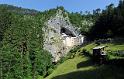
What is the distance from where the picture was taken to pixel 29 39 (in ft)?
363

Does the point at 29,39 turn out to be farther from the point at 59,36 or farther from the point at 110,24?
the point at 110,24

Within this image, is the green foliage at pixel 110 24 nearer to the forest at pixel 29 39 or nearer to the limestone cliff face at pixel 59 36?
the forest at pixel 29 39

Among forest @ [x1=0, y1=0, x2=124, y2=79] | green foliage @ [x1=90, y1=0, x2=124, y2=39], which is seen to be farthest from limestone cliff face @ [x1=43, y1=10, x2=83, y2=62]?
green foliage @ [x1=90, y1=0, x2=124, y2=39]

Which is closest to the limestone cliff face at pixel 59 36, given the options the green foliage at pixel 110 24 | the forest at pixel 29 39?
the forest at pixel 29 39

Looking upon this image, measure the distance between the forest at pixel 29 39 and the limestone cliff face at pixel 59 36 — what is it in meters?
3.09

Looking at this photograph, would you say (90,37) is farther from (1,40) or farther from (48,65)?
(1,40)

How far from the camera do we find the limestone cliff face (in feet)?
392

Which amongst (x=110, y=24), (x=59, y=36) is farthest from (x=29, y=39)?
(x=110, y=24)

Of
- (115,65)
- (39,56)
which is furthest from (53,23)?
(115,65)

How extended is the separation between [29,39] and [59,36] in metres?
17.7

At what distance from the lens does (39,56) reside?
107875mm

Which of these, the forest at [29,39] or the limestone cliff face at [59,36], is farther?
the limestone cliff face at [59,36]

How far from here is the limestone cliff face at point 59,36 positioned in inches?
4710

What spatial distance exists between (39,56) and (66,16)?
3065 centimetres
